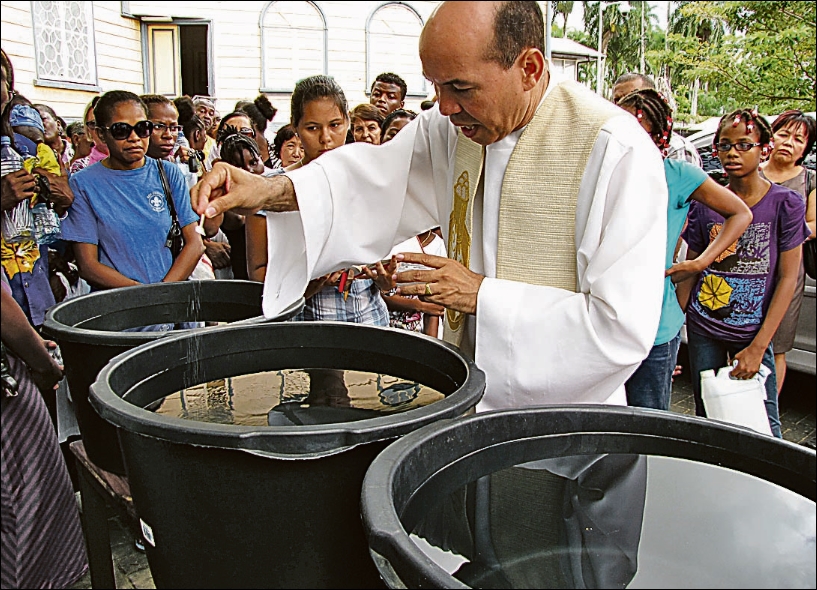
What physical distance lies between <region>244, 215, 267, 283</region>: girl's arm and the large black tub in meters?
1.82

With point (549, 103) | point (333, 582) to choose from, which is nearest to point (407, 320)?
point (549, 103)

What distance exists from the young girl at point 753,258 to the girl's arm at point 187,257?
2301mm

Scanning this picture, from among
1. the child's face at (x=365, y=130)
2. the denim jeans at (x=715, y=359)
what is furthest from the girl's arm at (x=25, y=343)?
the child's face at (x=365, y=130)

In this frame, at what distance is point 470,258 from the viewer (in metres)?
1.77

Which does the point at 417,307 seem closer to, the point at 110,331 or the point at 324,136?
the point at 324,136

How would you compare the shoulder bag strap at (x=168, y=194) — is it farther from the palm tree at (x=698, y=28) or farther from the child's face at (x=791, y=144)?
the palm tree at (x=698, y=28)

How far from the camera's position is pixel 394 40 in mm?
1889

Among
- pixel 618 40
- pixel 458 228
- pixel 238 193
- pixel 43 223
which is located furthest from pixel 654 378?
pixel 618 40

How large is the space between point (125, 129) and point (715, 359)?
2835mm

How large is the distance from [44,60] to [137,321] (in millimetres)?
1085

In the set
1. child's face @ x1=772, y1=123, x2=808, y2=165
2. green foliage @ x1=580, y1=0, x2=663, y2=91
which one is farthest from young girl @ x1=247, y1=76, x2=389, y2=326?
child's face @ x1=772, y1=123, x2=808, y2=165

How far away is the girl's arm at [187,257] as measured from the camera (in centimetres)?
291

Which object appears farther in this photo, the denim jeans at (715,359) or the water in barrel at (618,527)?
the denim jeans at (715,359)

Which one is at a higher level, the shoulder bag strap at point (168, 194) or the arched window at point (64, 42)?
the arched window at point (64, 42)
